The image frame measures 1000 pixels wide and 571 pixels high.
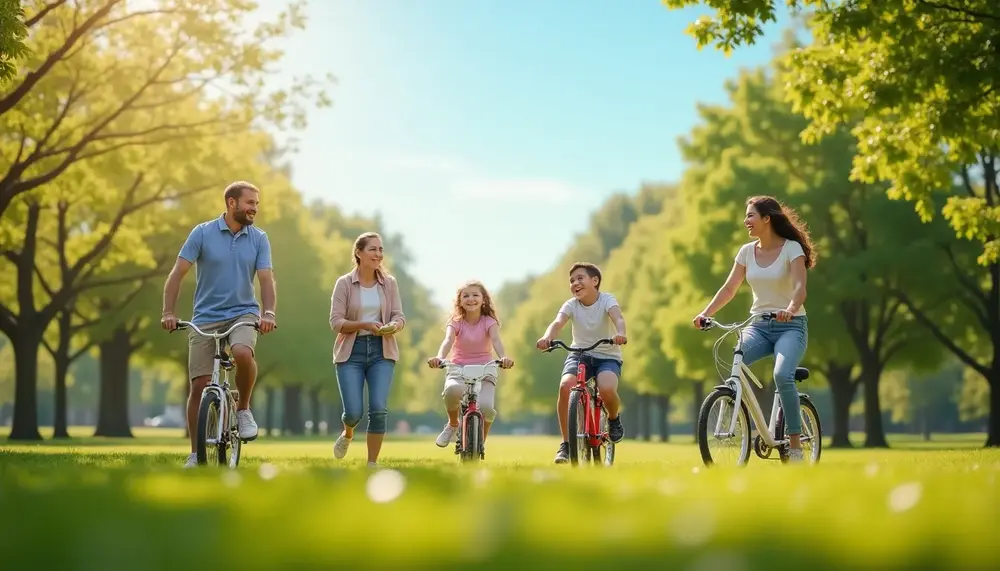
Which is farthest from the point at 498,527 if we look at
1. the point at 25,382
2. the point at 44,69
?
the point at 25,382

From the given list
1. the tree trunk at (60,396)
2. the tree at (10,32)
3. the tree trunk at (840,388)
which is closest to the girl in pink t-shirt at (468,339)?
the tree at (10,32)

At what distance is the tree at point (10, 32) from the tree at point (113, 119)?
3126 millimetres

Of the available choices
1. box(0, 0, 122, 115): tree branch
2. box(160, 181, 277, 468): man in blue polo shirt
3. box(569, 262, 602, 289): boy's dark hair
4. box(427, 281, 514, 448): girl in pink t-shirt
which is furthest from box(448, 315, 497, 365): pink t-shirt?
box(0, 0, 122, 115): tree branch

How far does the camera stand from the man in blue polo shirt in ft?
31.5

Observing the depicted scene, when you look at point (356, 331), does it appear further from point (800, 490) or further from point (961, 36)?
point (961, 36)

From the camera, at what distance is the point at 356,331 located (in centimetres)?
1077

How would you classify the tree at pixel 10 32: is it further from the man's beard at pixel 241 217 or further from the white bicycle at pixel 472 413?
the white bicycle at pixel 472 413

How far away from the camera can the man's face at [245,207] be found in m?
9.81

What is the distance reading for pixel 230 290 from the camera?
9750 mm

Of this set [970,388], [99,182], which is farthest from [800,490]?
[970,388]

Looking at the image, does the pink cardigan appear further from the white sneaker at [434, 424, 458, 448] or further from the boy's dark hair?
the boy's dark hair

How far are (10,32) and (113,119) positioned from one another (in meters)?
11.2

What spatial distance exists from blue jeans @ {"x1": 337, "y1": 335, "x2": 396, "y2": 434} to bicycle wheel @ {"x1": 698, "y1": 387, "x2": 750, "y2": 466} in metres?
3.00

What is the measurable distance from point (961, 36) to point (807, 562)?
47.3 feet
